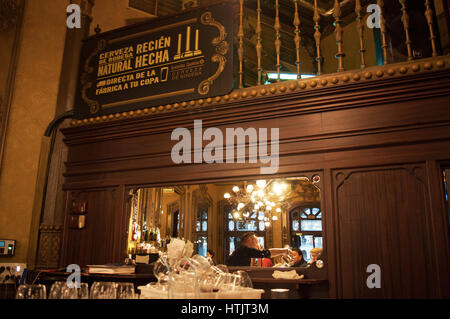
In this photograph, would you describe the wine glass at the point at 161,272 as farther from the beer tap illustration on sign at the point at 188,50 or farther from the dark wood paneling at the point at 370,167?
the beer tap illustration on sign at the point at 188,50

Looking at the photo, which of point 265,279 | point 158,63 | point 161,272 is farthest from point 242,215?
point 161,272

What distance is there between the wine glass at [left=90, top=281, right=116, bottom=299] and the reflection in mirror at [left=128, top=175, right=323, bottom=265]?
589 cm

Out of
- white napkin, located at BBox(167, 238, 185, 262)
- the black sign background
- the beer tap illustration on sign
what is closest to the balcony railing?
the black sign background

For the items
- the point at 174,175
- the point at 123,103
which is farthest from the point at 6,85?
the point at 174,175

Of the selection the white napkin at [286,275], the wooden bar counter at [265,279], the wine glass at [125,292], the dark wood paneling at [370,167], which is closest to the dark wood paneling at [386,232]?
the dark wood paneling at [370,167]

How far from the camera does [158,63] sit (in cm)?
443

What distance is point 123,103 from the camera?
4504mm

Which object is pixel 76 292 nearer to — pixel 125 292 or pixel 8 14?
pixel 125 292

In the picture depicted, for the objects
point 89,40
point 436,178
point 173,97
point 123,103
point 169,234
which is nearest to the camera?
point 436,178

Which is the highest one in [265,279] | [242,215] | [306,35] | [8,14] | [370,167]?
[306,35]

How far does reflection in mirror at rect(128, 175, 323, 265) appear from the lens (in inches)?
390

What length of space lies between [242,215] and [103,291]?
37.3 ft
